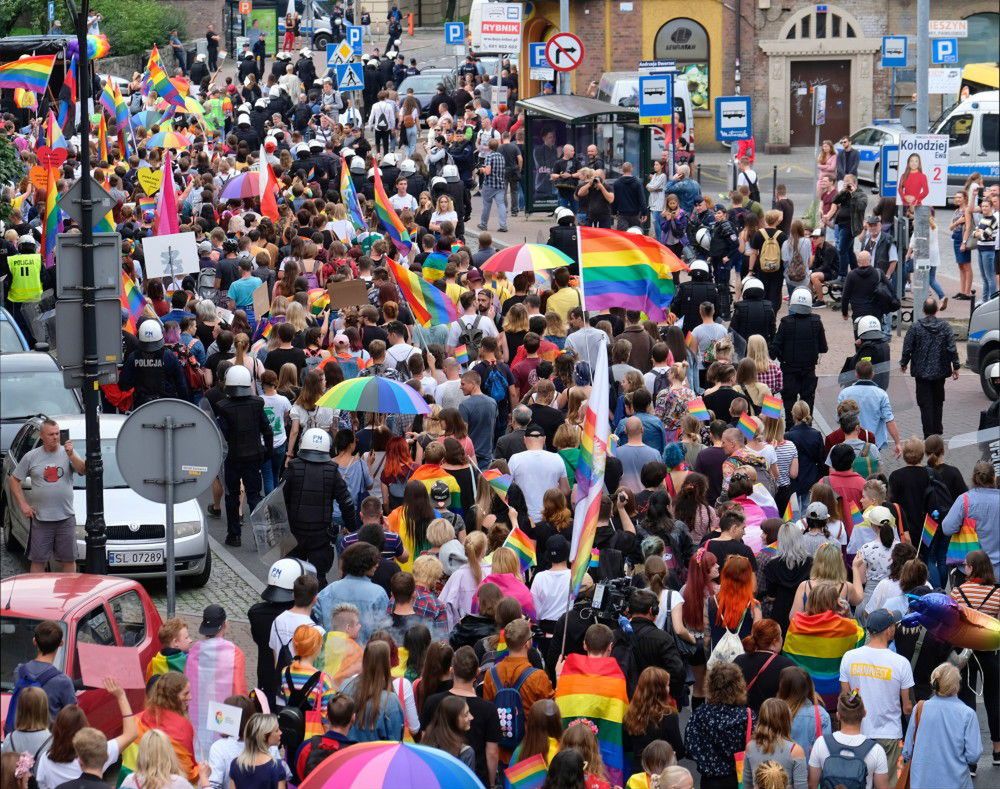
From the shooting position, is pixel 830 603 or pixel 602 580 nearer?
pixel 830 603

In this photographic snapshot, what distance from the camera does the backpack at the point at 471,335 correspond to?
17672mm

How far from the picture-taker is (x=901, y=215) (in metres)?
24.9

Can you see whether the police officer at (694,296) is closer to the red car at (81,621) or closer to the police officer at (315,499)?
the police officer at (315,499)

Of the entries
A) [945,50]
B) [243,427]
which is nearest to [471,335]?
[243,427]

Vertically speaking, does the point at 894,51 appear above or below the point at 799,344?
above

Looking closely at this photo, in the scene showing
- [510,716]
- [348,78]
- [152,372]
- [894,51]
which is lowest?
[510,716]

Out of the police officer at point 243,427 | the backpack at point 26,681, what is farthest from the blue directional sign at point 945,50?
the backpack at point 26,681

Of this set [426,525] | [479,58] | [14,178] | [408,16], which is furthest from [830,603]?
[408,16]

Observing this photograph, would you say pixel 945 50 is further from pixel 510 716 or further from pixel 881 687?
pixel 510 716

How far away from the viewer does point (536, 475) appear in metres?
13.6

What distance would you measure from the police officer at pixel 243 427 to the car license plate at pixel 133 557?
4.55 feet

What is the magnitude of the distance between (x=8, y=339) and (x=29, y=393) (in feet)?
7.64

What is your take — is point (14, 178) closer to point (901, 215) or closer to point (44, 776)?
point (901, 215)

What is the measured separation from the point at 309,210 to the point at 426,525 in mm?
11134
